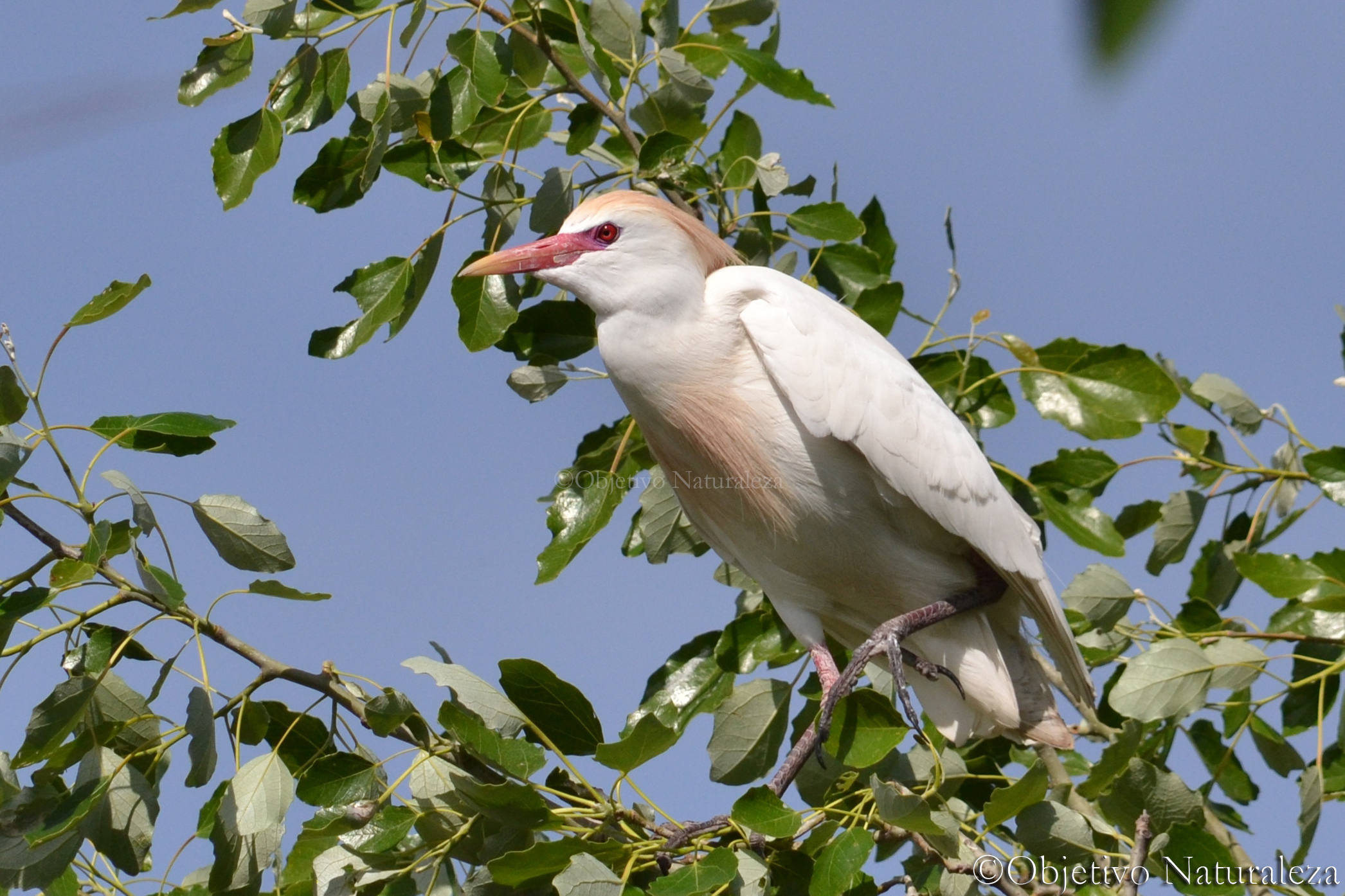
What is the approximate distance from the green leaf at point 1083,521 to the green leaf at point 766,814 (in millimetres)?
1401

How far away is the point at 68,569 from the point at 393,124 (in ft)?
4.75

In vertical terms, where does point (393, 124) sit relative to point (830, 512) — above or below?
above

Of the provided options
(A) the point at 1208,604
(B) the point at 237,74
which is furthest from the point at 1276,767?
(B) the point at 237,74

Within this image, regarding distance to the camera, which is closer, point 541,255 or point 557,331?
point 541,255

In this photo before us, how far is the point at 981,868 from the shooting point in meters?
2.41

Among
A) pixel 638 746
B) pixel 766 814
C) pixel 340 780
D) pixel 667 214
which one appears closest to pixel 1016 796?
pixel 766 814

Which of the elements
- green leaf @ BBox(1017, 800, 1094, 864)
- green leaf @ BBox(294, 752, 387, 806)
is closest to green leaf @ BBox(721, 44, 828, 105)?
green leaf @ BBox(1017, 800, 1094, 864)

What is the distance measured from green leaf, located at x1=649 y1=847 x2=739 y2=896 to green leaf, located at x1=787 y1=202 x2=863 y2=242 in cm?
173

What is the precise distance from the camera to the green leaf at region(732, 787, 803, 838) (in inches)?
87.5

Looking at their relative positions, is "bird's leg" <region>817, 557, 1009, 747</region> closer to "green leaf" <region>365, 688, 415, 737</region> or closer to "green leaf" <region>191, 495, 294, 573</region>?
"green leaf" <region>365, 688, 415, 737</region>

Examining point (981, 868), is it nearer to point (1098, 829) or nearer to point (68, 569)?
point (1098, 829)

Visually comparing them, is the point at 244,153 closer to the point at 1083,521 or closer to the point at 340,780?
the point at 340,780

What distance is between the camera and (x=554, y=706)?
2391 mm

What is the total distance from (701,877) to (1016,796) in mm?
644
